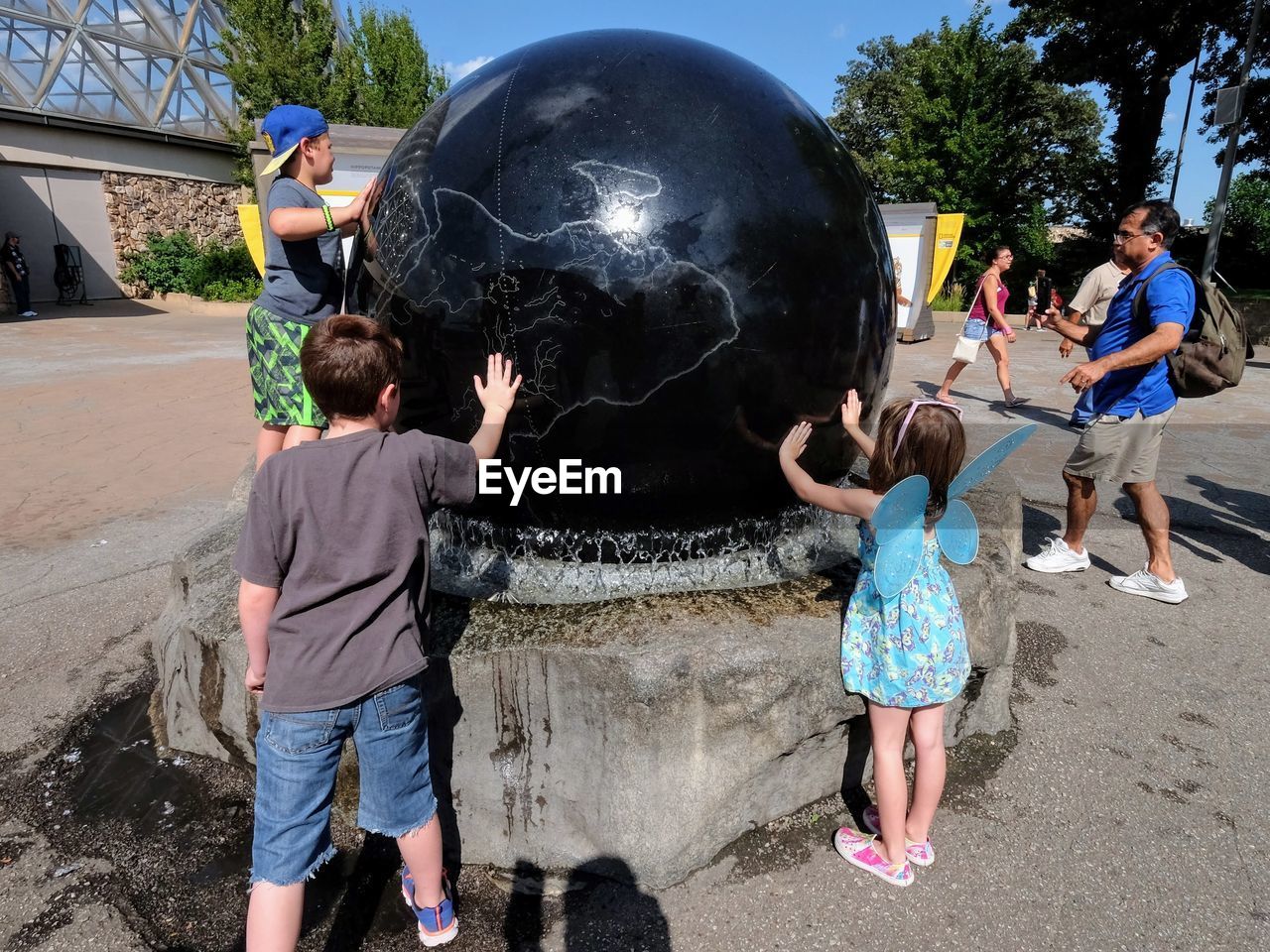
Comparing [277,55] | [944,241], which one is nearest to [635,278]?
[944,241]

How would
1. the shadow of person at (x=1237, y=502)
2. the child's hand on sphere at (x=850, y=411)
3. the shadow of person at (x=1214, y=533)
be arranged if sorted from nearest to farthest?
1. the child's hand on sphere at (x=850, y=411)
2. the shadow of person at (x=1214, y=533)
3. the shadow of person at (x=1237, y=502)

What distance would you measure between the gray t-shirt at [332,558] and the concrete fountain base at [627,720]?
1.51ft

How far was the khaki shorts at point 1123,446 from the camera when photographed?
3.79m

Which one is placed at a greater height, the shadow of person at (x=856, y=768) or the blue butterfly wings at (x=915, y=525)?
the blue butterfly wings at (x=915, y=525)

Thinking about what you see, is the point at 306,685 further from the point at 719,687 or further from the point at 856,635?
the point at 856,635

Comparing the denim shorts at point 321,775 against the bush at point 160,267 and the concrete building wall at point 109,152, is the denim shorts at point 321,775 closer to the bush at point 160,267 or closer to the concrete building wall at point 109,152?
the bush at point 160,267

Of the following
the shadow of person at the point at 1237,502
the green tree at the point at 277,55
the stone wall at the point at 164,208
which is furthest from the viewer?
the green tree at the point at 277,55

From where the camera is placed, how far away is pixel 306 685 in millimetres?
1708

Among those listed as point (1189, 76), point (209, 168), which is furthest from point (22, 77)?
point (1189, 76)

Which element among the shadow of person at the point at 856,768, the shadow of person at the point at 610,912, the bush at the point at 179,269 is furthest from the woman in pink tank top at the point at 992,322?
the bush at the point at 179,269

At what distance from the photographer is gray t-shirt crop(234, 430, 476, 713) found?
5.54ft

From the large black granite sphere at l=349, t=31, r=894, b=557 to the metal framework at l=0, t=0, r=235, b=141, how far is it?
76.9 ft

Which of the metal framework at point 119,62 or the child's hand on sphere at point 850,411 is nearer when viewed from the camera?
the child's hand on sphere at point 850,411

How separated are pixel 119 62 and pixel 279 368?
2742cm
